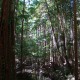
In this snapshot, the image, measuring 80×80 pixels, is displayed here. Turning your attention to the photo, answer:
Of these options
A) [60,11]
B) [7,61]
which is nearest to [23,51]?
[60,11]

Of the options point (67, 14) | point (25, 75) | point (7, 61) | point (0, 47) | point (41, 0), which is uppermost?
point (41, 0)

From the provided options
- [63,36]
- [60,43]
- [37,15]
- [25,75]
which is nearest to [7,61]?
[25,75]

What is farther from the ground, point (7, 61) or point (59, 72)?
point (7, 61)

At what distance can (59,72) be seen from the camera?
55.3 feet

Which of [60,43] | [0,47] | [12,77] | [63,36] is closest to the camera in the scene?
[0,47]

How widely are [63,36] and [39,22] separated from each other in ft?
20.4

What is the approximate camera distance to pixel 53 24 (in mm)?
20359

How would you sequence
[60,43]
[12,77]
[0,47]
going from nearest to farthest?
[0,47] → [12,77] → [60,43]

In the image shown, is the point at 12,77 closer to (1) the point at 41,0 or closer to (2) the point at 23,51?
(2) the point at 23,51

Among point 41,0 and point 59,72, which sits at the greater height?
point 41,0

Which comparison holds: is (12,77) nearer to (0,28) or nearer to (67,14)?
(0,28)

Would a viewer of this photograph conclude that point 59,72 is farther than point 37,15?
No

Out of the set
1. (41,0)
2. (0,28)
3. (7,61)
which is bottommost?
(7,61)

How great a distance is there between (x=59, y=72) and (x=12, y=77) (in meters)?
7.24
